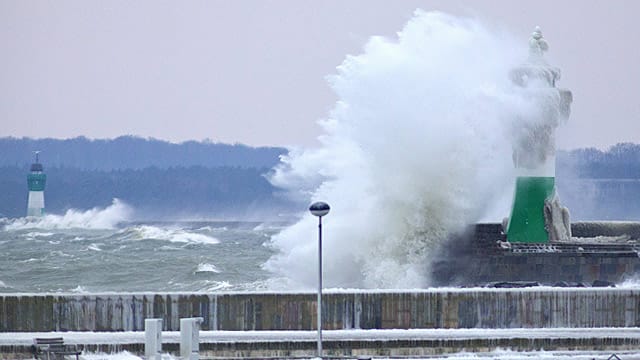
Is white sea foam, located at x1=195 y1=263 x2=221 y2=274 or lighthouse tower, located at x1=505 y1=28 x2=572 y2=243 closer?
lighthouse tower, located at x1=505 y1=28 x2=572 y2=243

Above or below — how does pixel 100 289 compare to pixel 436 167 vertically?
below

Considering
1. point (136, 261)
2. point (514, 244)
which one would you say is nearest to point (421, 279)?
point (514, 244)

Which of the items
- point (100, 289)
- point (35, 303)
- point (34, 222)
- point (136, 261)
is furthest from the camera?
point (34, 222)

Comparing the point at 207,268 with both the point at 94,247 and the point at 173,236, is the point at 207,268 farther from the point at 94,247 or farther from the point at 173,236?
the point at 173,236

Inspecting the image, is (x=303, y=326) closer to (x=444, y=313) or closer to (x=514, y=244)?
(x=444, y=313)

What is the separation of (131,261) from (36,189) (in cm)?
3498

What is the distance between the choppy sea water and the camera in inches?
1900

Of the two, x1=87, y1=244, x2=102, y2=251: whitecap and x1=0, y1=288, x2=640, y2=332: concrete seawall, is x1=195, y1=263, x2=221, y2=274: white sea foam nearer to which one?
x1=87, y1=244, x2=102, y2=251: whitecap

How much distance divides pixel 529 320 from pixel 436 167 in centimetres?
1353

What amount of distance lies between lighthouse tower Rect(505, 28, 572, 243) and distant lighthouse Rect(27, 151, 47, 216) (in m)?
52.0

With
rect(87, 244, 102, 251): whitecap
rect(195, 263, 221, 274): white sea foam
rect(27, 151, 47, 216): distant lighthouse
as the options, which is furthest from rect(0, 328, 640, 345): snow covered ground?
rect(27, 151, 47, 216): distant lighthouse

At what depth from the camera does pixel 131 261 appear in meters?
59.6

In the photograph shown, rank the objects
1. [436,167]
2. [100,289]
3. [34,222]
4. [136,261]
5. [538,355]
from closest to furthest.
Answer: [538,355]
[436,167]
[100,289]
[136,261]
[34,222]

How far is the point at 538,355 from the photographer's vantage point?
2358 cm
